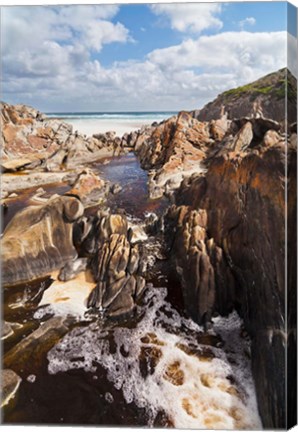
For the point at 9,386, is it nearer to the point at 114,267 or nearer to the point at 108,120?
the point at 114,267

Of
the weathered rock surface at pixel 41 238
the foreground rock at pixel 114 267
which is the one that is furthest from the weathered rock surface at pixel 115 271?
the weathered rock surface at pixel 41 238

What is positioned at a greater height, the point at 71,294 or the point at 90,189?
the point at 90,189

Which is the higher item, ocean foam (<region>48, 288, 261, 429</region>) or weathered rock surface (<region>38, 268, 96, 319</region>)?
weathered rock surface (<region>38, 268, 96, 319</region>)

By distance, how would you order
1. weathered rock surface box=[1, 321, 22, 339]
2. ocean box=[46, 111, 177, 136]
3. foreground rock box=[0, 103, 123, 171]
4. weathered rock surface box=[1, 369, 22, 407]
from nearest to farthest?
weathered rock surface box=[1, 369, 22, 407]
weathered rock surface box=[1, 321, 22, 339]
foreground rock box=[0, 103, 123, 171]
ocean box=[46, 111, 177, 136]

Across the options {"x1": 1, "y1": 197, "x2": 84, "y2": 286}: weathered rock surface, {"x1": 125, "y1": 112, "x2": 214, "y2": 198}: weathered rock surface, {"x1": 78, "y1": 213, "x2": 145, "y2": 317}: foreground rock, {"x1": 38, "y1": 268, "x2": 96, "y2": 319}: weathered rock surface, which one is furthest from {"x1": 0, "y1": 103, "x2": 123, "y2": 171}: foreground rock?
{"x1": 38, "y1": 268, "x2": 96, "y2": 319}: weathered rock surface

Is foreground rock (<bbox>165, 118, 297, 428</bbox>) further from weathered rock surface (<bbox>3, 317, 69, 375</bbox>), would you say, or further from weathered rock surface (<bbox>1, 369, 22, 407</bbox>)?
weathered rock surface (<bbox>1, 369, 22, 407</bbox>)

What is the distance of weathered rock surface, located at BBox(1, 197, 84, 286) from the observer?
4.28 metres

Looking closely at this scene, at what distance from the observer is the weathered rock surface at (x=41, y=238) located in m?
4.28

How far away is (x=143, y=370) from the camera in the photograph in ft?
12.9

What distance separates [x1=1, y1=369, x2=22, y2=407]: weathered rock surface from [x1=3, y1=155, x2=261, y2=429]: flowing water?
6 centimetres

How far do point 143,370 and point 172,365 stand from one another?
0.31m

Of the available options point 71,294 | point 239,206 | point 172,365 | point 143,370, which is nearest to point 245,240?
point 239,206

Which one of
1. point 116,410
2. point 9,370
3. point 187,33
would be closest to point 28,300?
point 9,370

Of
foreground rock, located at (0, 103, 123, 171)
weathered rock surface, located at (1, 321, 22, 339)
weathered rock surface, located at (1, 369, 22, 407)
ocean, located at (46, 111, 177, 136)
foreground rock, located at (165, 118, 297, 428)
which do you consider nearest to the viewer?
foreground rock, located at (165, 118, 297, 428)
